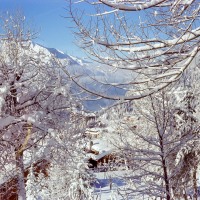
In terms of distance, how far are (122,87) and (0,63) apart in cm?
620

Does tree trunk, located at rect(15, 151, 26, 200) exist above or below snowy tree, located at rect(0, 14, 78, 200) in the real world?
below

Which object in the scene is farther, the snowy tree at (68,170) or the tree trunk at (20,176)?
the snowy tree at (68,170)

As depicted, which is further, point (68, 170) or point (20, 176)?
point (68, 170)

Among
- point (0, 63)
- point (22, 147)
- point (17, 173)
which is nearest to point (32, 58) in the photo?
point (0, 63)

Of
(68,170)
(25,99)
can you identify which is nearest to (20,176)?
(25,99)

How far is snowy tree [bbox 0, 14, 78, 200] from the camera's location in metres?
9.41

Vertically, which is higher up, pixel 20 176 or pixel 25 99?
pixel 25 99

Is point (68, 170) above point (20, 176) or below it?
above

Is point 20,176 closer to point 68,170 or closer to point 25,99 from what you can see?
point 25,99

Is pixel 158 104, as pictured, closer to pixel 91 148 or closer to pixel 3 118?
pixel 3 118

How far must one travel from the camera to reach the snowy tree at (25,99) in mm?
9414

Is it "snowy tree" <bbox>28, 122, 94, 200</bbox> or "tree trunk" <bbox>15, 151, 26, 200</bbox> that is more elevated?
"snowy tree" <bbox>28, 122, 94, 200</bbox>

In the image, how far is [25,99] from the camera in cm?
1028

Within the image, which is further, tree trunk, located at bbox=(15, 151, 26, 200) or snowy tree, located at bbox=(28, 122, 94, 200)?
snowy tree, located at bbox=(28, 122, 94, 200)
